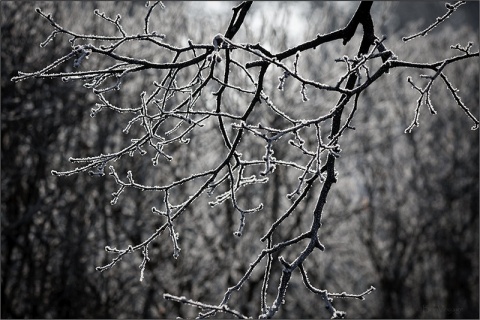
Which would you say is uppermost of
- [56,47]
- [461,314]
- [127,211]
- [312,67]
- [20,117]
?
[312,67]

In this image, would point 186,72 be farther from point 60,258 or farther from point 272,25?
point 60,258

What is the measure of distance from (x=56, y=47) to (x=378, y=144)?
476 cm

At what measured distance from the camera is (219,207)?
8031mm

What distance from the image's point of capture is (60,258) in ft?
23.4

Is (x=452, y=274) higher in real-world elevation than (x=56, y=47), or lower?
lower

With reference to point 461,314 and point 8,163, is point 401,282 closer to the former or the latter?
point 461,314

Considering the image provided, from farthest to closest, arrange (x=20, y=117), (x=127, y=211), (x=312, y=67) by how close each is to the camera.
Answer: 1. (x=312, y=67)
2. (x=127, y=211)
3. (x=20, y=117)

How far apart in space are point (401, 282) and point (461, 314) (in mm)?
1036

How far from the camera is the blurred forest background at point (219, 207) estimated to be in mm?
7070

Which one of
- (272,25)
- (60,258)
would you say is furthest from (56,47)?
(272,25)

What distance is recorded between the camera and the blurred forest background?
7.07 metres

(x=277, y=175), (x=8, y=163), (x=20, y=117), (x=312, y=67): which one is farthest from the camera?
(x=312, y=67)

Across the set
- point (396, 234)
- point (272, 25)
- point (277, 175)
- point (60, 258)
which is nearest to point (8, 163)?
point (60, 258)

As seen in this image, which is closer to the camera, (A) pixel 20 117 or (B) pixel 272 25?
(A) pixel 20 117
